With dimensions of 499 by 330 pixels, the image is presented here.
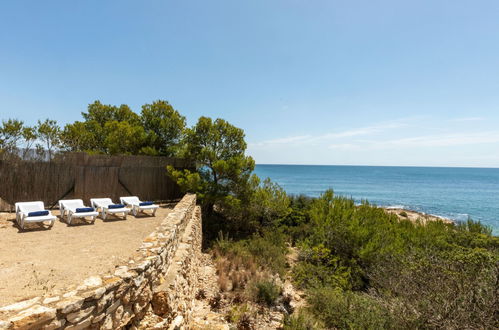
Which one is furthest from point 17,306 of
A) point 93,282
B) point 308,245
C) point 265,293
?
point 308,245

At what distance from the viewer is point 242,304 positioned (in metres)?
6.61

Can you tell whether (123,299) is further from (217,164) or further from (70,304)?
(217,164)

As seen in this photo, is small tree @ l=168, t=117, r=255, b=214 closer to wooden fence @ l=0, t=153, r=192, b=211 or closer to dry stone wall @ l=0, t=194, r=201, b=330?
wooden fence @ l=0, t=153, r=192, b=211

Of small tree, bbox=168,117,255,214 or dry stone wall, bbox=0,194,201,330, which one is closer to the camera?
dry stone wall, bbox=0,194,201,330

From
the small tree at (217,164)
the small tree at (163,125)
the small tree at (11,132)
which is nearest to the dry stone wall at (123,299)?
the small tree at (217,164)

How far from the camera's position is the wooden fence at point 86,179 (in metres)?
8.63

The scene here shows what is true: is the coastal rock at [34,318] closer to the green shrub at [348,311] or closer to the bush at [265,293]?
the bush at [265,293]

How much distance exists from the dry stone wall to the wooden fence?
683cm

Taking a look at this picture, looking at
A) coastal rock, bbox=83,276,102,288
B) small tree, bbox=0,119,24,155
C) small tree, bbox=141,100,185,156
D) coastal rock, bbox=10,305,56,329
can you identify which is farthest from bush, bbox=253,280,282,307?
small tree, bbox=0,119,24,155

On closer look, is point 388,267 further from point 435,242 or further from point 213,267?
point 213,267

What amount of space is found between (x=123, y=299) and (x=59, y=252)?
3341mm

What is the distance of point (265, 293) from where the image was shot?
271 inches

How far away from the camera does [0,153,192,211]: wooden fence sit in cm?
863

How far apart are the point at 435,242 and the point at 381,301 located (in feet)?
19.9
